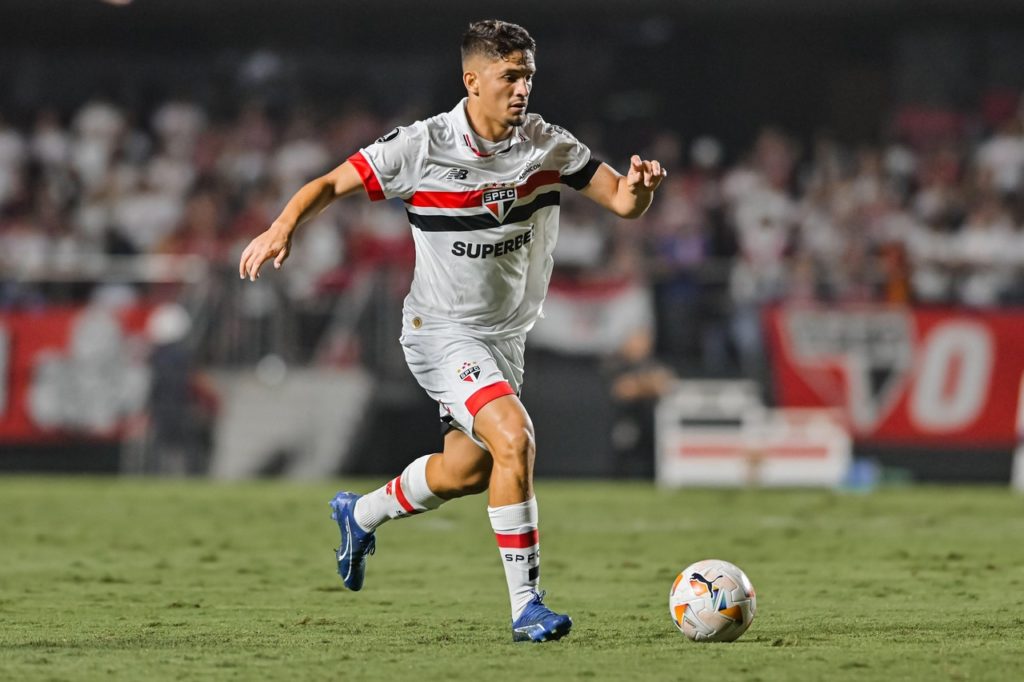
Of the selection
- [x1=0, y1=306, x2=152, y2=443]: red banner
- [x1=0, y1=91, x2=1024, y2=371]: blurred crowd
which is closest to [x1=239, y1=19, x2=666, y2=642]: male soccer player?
[x1=0, y1=91, x2=1024, y2=371]: blurred crowd

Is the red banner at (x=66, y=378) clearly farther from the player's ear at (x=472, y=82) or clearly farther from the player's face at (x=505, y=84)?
the player's face at (x=505, y=84)

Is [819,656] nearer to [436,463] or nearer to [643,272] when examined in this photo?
[436,463]

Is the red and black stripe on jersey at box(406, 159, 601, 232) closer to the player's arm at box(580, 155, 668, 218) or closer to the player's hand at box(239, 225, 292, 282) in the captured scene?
the player's arm at box(580, 155, 668, 218)

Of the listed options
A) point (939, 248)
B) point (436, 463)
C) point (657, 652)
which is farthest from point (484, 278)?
point (939, 248)

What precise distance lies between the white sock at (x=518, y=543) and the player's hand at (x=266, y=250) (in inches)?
54.6

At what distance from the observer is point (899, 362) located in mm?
16547

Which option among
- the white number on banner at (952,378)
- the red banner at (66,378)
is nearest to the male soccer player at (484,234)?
the white number on banner at (952,378)

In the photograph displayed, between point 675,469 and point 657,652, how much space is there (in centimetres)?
1015

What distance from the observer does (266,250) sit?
6621 millimetres

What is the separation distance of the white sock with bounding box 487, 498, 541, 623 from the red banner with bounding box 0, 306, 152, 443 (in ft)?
35.5

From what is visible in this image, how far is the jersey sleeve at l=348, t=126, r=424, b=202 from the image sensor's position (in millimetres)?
7094

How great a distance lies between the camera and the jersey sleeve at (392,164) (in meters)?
7.09

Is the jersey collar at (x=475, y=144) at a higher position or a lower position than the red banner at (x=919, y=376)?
higher

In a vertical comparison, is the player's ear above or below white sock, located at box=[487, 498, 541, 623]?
above
